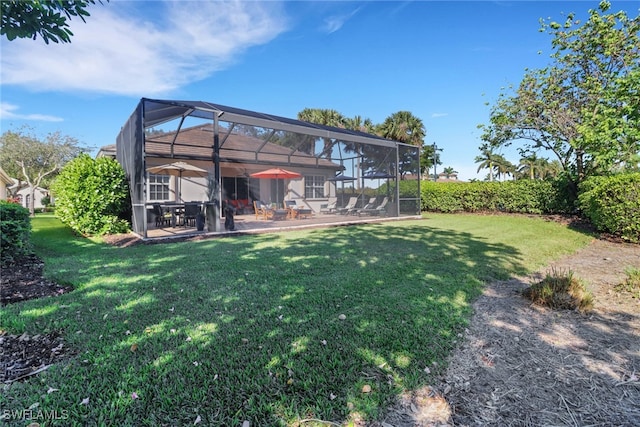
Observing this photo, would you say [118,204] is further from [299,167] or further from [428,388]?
[428,388]

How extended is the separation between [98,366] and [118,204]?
8.45 meters

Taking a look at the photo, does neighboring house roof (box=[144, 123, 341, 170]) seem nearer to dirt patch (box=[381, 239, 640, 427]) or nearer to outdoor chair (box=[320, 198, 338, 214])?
outdoor chair (box=[320, 198, 338, 214])

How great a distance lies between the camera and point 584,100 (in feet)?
40.7

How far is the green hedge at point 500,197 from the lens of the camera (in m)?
13.0

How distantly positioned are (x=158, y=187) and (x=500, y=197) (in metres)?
16.5

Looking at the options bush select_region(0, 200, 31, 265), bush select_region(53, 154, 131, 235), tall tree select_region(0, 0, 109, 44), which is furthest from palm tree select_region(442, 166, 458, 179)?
tall tree select_region(0, 0, 109, 44)

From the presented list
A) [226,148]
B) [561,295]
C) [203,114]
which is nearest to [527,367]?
[561,295]

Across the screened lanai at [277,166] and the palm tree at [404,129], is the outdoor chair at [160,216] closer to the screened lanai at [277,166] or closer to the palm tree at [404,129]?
the screened lanai at [277,166]

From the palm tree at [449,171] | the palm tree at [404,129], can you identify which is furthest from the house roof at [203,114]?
the palm tree at [449,171]

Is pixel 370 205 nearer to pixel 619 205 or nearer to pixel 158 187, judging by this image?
pixel 619 205

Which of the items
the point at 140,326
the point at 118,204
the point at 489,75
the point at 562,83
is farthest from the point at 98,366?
the point at 562,83

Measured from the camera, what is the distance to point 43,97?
718 inches

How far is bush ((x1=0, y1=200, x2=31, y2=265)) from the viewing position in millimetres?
5086

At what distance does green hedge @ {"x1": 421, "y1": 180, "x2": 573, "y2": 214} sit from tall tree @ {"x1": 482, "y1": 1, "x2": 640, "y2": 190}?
103 cm
